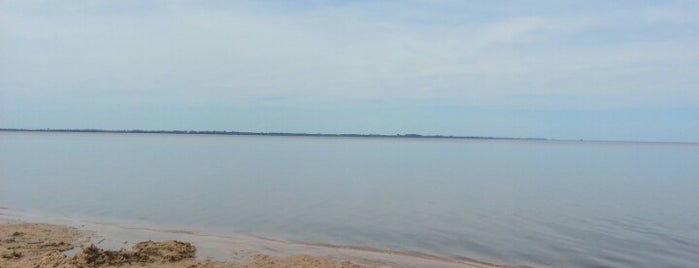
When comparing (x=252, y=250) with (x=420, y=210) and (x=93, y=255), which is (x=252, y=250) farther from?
(x=420, y=210)

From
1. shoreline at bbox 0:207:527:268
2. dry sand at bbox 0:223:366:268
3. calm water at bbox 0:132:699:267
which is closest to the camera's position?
dry sand at bbox 0:223:366:268

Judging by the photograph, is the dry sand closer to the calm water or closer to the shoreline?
the shoreline

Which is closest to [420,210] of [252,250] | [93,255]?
[252,250]

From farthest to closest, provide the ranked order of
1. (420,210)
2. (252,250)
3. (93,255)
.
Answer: (420,210)
(252,250)
(93,255)

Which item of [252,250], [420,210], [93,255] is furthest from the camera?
[420,210]

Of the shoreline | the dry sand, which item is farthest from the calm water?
the dry sand

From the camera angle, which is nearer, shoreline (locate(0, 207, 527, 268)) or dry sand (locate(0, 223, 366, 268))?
dry sand (locate(0, 223, 366, 268))

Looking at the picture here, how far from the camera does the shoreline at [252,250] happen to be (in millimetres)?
11492

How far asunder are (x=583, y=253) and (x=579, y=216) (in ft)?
20.6

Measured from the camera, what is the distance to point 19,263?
9.51 meters

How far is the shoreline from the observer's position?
37.7 feet

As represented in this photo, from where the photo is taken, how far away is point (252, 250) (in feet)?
40.8

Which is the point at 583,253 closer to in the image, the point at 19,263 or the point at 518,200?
the point at 518,200

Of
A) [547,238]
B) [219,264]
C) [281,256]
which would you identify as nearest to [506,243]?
[547,238]
